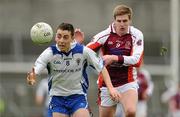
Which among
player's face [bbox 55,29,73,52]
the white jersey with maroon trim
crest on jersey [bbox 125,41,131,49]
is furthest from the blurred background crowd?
player's face [bbox 55,29,73,52]

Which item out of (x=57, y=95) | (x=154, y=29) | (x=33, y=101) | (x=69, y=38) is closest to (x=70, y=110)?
(x=57, y=95)

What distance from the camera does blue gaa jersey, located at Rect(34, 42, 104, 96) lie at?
552 inches

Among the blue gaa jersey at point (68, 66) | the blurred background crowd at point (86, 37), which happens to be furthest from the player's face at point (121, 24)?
the blurred background crowd at point (86, 37)

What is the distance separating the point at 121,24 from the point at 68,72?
4.68 ft

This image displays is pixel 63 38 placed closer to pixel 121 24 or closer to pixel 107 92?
pixel 121 24

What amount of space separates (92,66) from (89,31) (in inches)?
745

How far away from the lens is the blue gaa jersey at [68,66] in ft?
46.0

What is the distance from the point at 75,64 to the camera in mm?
14078

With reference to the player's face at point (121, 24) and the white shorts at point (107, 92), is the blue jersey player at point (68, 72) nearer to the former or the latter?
the player's face at point (121, 24)

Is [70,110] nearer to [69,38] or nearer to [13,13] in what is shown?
[69,38]

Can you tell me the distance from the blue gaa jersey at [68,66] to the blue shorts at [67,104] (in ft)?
0.24

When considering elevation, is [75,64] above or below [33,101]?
above

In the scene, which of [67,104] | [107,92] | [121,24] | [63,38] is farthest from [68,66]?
[107,92]

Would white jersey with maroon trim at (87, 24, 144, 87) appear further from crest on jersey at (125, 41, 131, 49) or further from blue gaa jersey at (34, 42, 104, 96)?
blue gaa jersey at (34, 42, 104, 96)
